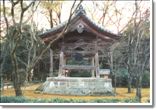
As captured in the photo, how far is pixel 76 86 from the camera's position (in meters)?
3.33

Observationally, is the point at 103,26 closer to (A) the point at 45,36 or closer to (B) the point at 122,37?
(B) the point at 122,37

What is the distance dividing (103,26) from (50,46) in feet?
1.32

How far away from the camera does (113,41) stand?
3307mm

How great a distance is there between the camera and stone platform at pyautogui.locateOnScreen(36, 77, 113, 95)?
3307 mm

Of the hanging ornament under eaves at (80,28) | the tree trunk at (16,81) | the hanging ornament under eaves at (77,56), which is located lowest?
the tree trunk at (16,81)

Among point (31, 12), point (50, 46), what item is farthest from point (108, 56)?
point (31, 12)

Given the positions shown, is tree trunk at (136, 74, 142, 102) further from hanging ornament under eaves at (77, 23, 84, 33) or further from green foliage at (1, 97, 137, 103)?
hanging ornament under eaves at (77, 23, 84, 33)

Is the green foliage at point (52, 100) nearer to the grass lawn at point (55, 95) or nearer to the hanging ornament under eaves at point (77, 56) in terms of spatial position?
the grass lawn at point (55, 95)

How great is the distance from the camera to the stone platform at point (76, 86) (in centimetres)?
331

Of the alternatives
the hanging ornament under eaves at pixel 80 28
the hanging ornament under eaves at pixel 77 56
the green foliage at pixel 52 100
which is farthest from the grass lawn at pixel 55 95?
the hanging ornament under eaves at pixel 80 28

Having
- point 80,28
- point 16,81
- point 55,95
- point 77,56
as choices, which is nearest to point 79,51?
point 77,56

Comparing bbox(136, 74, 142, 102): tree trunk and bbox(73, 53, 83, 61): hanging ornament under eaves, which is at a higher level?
bbox(73, 53, 83, 61): hanging ornament under eaves

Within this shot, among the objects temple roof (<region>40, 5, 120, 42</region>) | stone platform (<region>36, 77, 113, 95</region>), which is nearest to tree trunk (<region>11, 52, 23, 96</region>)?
stone platform (<region>36, 77, 113, 95</region>)

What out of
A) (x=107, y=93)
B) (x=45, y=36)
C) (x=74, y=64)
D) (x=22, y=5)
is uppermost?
(x=22, y=5)
